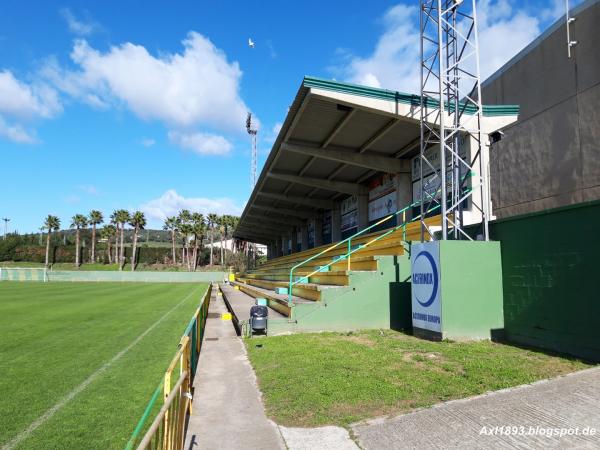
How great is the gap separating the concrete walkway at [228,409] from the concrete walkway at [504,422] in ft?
3.41

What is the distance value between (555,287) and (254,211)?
98.3ft

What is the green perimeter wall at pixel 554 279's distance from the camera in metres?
7.12

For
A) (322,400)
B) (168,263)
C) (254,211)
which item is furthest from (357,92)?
(168,263)

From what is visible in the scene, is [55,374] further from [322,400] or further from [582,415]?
[582,415]

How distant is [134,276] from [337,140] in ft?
164

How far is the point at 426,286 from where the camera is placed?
9.61 meters

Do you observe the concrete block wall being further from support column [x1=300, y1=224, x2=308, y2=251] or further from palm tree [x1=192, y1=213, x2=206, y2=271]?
palm tree [x1=192, y1=213, x2=206, y2=271]

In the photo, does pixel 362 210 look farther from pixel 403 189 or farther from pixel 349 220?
pixel 403 189

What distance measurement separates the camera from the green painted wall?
8.99m

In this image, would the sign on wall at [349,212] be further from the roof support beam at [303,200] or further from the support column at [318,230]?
the support column at [318,230]

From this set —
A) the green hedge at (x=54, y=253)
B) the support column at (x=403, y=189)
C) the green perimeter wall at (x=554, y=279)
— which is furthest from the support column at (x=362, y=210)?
the green hedge at (x=54, y=253)

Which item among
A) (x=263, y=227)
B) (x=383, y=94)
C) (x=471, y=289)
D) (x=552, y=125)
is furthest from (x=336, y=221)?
(x=263, y=227)

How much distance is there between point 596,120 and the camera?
40.1 ft

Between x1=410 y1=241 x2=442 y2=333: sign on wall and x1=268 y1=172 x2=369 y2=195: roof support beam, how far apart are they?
12298mm
